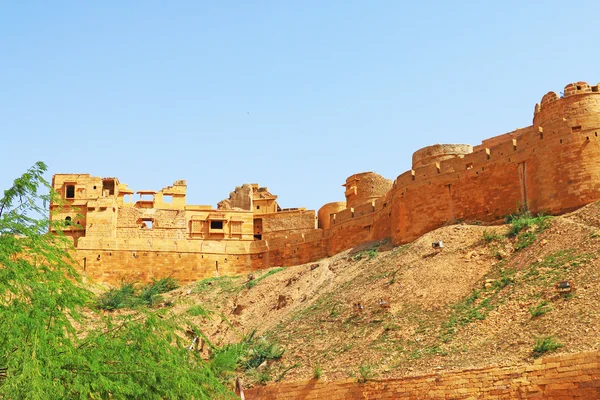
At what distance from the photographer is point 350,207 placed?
3778 centimetres

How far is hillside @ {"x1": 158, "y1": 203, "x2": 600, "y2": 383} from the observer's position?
67.8 feet

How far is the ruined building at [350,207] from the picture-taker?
26328mm

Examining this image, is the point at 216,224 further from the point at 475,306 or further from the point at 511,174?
the point at 475,306

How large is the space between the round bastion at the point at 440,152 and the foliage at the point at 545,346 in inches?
506

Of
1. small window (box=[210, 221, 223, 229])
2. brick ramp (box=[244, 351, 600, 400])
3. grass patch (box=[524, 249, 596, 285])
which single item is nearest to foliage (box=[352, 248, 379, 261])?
grass patch (box=[524, 249, 596, 285])

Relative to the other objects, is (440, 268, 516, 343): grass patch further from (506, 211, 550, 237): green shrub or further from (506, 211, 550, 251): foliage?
(506, 211, 550, 237): green shrub

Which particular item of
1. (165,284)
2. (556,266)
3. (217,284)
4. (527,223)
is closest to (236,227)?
(165,284)

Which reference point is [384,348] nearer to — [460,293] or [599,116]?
[460,293]

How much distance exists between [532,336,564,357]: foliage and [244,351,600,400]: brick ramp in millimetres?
502

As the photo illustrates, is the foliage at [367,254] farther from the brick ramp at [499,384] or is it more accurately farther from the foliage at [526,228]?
the brick ramp at [499,384]

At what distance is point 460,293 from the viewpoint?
24.3m

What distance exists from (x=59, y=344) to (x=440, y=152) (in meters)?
21.1

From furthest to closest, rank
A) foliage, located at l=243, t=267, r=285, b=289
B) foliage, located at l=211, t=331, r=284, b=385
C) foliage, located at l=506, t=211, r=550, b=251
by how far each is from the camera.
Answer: foliage, located at l=243, t=267, r=285, b=289 → foliage, located at l=506, t=211, r=550, b=251 → foliage, located at l=211, t=331, r=284, b=385

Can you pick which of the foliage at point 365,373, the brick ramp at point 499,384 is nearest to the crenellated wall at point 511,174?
the foliage at point 365,373
